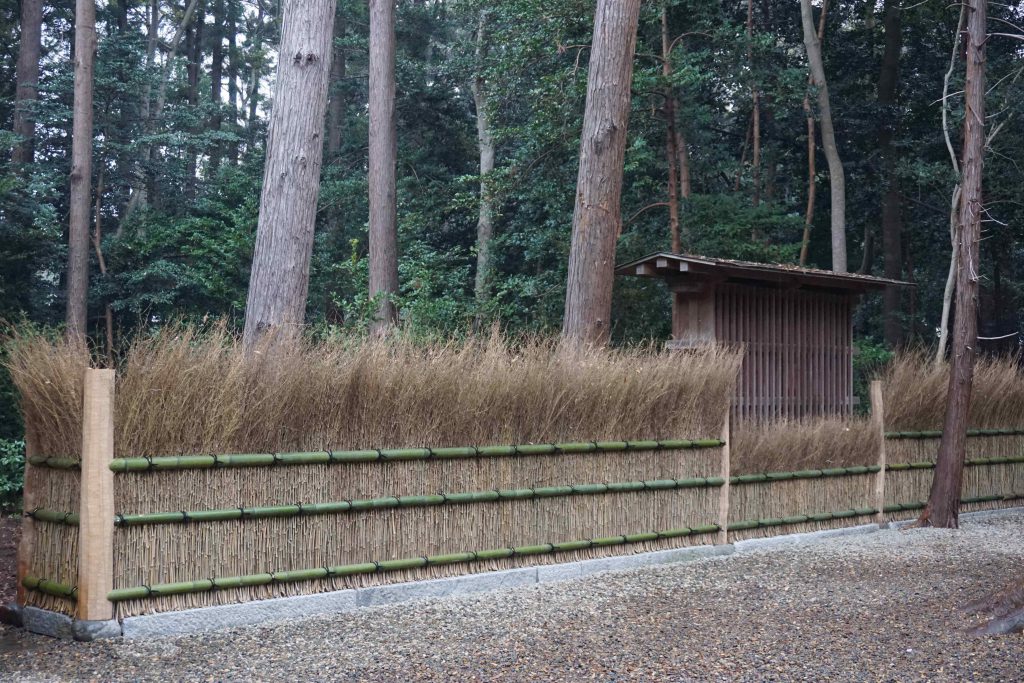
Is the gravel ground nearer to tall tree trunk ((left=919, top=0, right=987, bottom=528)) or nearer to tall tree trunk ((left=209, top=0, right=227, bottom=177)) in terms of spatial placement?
tall tree trunk ((left=919, top=0, right=987, bottom=528))

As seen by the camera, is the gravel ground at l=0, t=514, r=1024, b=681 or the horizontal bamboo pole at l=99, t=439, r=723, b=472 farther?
the horizontal bamboo pole at l=99, t=439, r=723, b=472

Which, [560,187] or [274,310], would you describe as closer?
[274,310]

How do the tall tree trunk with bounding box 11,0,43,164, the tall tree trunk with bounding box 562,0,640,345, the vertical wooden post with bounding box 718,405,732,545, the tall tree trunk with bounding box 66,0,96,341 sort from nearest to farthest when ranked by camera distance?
the vertical wooden post with bounding box 718,405,732,545 → the tall tree trunk with bounding box 562,0,640,345 → the tall tree trunk with bounding box 66,0,96,341 → the tall tree trunk with bounding box 11,0,43,164

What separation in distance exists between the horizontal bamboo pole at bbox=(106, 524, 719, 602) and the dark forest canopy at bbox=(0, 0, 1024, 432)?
20.7 feet

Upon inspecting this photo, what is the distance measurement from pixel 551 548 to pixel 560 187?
10.2 m

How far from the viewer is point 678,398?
7684mm

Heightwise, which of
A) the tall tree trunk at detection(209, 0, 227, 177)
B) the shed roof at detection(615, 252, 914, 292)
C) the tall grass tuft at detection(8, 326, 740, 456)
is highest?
the tall tree trunk at detection(209, 0, 227, 177)

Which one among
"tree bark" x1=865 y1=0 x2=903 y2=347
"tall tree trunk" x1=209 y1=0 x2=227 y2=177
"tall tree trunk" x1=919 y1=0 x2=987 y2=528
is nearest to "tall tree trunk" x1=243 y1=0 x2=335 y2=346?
"tall tree trunk" x1=919 y1=0 x2=987 y2=528

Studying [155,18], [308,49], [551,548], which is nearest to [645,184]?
[308,49]

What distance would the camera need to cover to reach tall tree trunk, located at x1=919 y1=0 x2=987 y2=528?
9391mm

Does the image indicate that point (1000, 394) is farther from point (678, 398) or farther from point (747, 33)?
point (747, 33)

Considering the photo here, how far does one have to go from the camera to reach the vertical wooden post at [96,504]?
4.80 metres

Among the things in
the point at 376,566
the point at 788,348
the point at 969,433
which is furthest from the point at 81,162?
A: the point at 969,433

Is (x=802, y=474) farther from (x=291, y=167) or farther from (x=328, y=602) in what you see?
(x=291, y=167)
